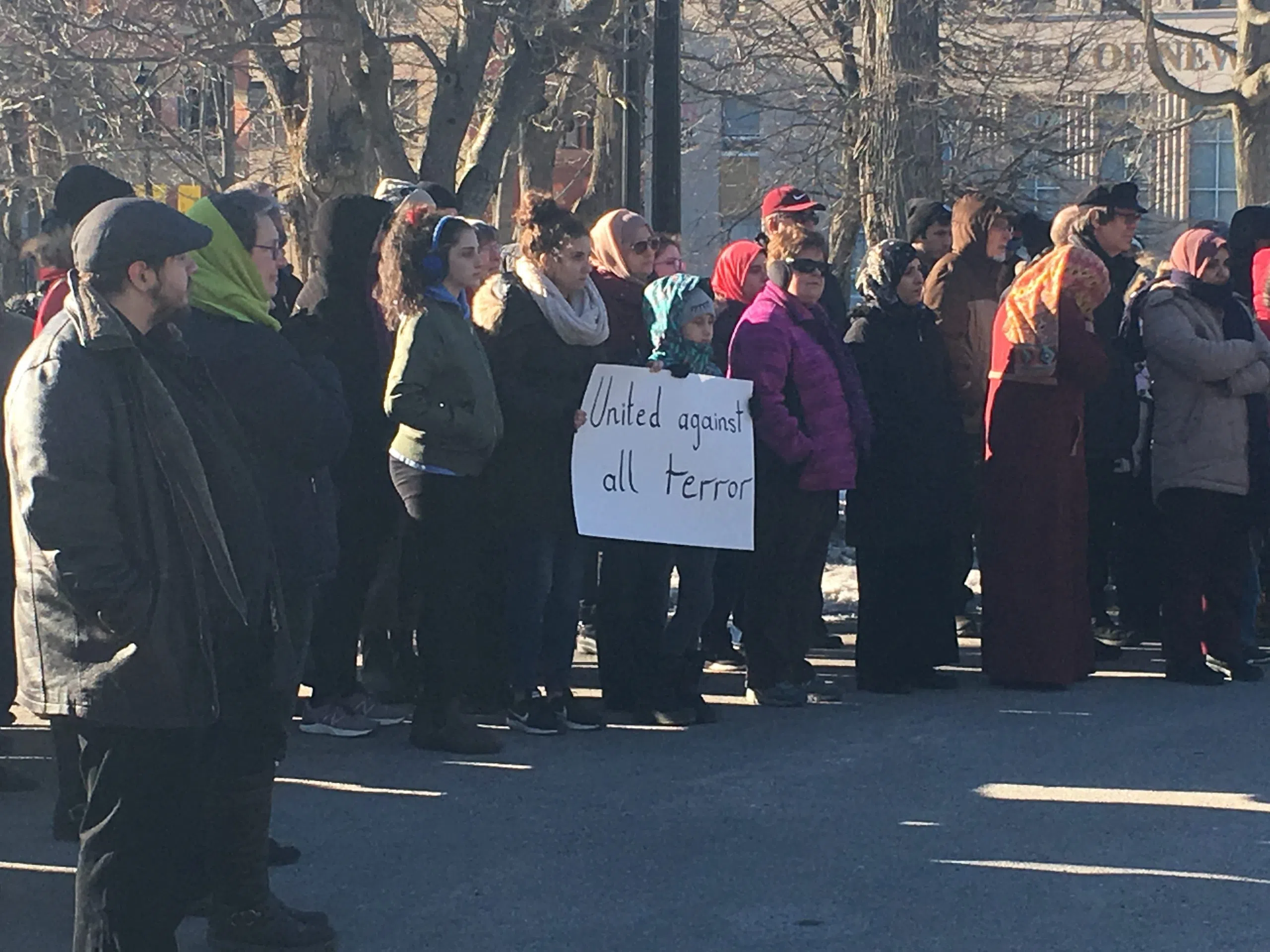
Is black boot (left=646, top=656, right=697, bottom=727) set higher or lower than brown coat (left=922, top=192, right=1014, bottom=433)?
lower

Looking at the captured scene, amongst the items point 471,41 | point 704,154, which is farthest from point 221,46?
point 704,154

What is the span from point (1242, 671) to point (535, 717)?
3.21 meters

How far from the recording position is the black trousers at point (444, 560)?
6.94 metres

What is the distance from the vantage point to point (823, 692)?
8.29 m

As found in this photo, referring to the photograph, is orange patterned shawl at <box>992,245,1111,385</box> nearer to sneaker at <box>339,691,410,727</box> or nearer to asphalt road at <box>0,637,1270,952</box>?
asphalt road at <box>0,637,1270,952</box>

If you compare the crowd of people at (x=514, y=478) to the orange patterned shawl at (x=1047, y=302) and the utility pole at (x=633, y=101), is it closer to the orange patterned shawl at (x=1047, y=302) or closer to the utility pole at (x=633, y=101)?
the orange patterned shawl at (x=1047, y=302)

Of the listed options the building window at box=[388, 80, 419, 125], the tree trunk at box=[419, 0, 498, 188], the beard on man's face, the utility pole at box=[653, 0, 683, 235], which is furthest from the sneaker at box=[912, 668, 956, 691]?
the building window at box=[388, 80, 419, 125]

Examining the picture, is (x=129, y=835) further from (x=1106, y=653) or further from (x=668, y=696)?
(x=1106, y=653)

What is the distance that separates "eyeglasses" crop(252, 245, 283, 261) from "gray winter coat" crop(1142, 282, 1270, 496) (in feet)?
14.0

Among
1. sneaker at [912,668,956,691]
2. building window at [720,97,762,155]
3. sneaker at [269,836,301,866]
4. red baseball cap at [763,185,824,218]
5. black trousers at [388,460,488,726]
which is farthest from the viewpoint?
building window at [720,97,762,155]

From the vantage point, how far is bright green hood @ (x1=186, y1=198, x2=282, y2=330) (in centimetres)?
524

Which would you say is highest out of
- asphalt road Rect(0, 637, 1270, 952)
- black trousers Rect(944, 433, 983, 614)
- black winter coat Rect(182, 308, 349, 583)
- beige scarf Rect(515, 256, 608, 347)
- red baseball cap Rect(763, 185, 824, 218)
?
red baseball cap Rect(763, 185, 824, 218)

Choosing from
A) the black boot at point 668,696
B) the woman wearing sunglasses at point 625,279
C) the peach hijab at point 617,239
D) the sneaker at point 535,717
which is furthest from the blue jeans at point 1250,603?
the sneaker at point 535,717

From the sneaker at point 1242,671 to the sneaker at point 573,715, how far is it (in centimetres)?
290
